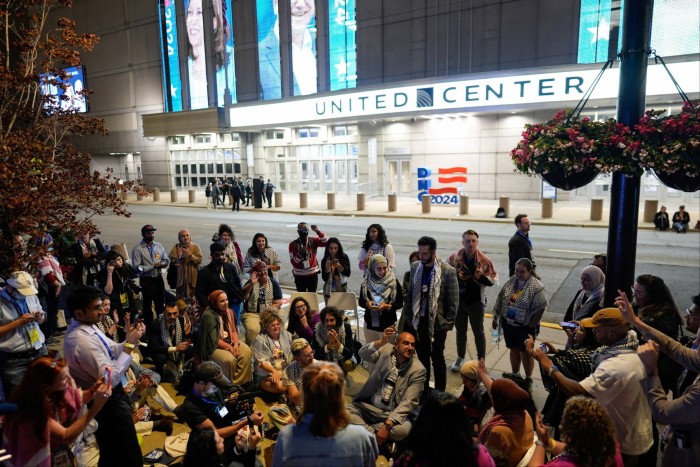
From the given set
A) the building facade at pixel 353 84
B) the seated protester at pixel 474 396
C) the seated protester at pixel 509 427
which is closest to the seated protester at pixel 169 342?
the seated protester at pixel 474 396

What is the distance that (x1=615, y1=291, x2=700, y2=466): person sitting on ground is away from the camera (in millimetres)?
3305

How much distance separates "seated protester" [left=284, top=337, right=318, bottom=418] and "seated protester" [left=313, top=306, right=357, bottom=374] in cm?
69

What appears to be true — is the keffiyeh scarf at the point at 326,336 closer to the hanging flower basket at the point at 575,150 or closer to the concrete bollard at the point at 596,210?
the hanging flower basket at the point at 575,150

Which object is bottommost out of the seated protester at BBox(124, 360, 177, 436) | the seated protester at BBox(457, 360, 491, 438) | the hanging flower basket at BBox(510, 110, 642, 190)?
the seated protester at BBox(124, 360, 177, 436)

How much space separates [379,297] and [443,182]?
22487 mm

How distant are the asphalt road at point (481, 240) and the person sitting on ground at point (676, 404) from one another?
5598mm

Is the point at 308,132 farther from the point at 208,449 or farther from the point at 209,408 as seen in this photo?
the point at 208,449

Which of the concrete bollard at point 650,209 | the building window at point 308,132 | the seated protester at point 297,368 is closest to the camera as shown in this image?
the seated protester at point 297,368

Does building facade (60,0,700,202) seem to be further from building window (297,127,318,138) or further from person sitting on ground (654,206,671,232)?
person sitting on ground (654,206,671,232)

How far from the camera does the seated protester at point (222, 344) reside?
6.16 metres

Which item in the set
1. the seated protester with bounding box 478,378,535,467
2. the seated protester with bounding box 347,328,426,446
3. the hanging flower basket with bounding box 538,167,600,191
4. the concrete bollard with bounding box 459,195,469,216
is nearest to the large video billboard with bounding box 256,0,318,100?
the concrete bollard with bounding box 459,195,469,216

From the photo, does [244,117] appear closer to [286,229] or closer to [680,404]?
[286,229]

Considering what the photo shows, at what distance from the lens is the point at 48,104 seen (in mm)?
7684

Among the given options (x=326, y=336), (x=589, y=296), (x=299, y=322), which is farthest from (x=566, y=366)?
(x=299, y=322)
